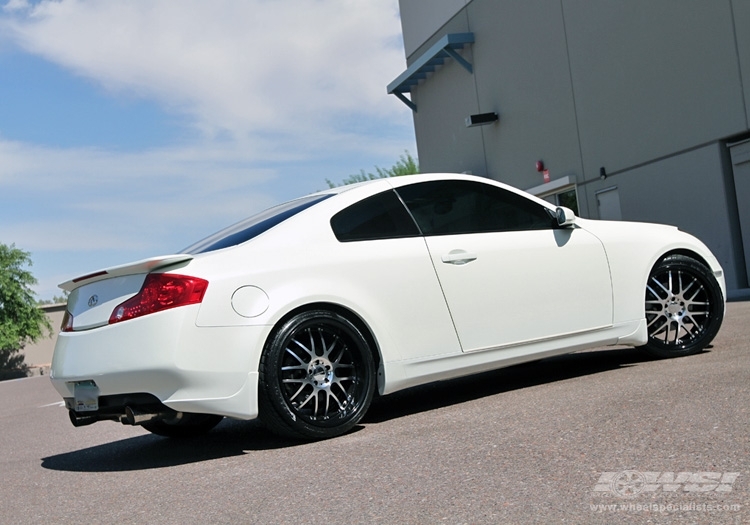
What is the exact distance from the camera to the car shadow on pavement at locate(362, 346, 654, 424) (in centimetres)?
578

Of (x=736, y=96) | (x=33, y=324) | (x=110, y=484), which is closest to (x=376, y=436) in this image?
(x=110, y=484)

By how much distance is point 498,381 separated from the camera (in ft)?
21.4

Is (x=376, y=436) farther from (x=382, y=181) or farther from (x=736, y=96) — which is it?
(x=736, y=96)

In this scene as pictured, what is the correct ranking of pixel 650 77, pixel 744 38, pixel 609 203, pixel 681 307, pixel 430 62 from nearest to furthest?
pixel 681 307, pixel 744 38, pixel 650 77, pixel 609 203, pixel 430 62

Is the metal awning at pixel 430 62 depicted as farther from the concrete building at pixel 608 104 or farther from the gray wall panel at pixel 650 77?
the gray wall panel at pixel 650 77

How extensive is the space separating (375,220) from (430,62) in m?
21.8

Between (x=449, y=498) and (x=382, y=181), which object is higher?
(x=382, y=181)

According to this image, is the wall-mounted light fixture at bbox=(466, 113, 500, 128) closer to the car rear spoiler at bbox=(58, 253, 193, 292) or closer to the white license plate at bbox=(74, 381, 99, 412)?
the car rear spoiler at bbox=(58, 253, 193, 292)

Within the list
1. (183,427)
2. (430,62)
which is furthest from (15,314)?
(183,427)

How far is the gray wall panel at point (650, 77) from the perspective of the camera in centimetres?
1523

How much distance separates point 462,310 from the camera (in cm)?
545

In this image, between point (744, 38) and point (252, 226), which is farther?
point (744, 38)

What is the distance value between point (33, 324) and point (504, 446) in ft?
116

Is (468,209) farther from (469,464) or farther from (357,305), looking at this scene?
(469,464)
